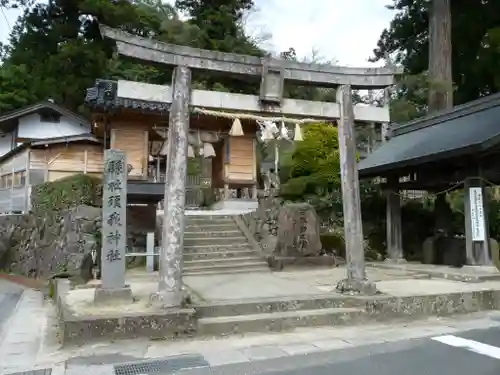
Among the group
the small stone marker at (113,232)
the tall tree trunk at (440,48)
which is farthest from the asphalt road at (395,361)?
the tall tree trunk at (440,48)

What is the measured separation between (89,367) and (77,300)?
106 inches

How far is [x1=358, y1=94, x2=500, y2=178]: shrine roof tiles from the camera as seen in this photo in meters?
10.5

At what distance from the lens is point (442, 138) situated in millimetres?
12398

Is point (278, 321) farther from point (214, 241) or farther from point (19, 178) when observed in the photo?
point (19, 178)

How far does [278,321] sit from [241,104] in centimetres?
387

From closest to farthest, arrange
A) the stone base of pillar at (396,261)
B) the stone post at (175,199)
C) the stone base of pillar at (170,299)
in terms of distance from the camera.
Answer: the stone base of pillar at (170,299) → the stone post at (175,199) → the stone base of pillar at (396,261)

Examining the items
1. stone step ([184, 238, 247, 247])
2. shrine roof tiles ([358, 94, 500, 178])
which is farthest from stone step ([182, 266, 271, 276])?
shrine roof tiles ([358, 94, 500, 178])

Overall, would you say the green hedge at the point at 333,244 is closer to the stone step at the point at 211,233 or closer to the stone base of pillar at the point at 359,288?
the stone step at the point at 211,233

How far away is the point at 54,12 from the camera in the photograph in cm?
2802

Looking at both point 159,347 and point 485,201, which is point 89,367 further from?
point 485,201

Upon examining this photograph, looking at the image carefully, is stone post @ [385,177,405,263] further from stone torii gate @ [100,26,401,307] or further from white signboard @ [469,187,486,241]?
stone torii gate @ [100,26,401,307]

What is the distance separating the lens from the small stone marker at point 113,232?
7.33m

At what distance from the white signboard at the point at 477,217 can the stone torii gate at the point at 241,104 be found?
3759mm

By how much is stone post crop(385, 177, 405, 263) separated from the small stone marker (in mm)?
8947
